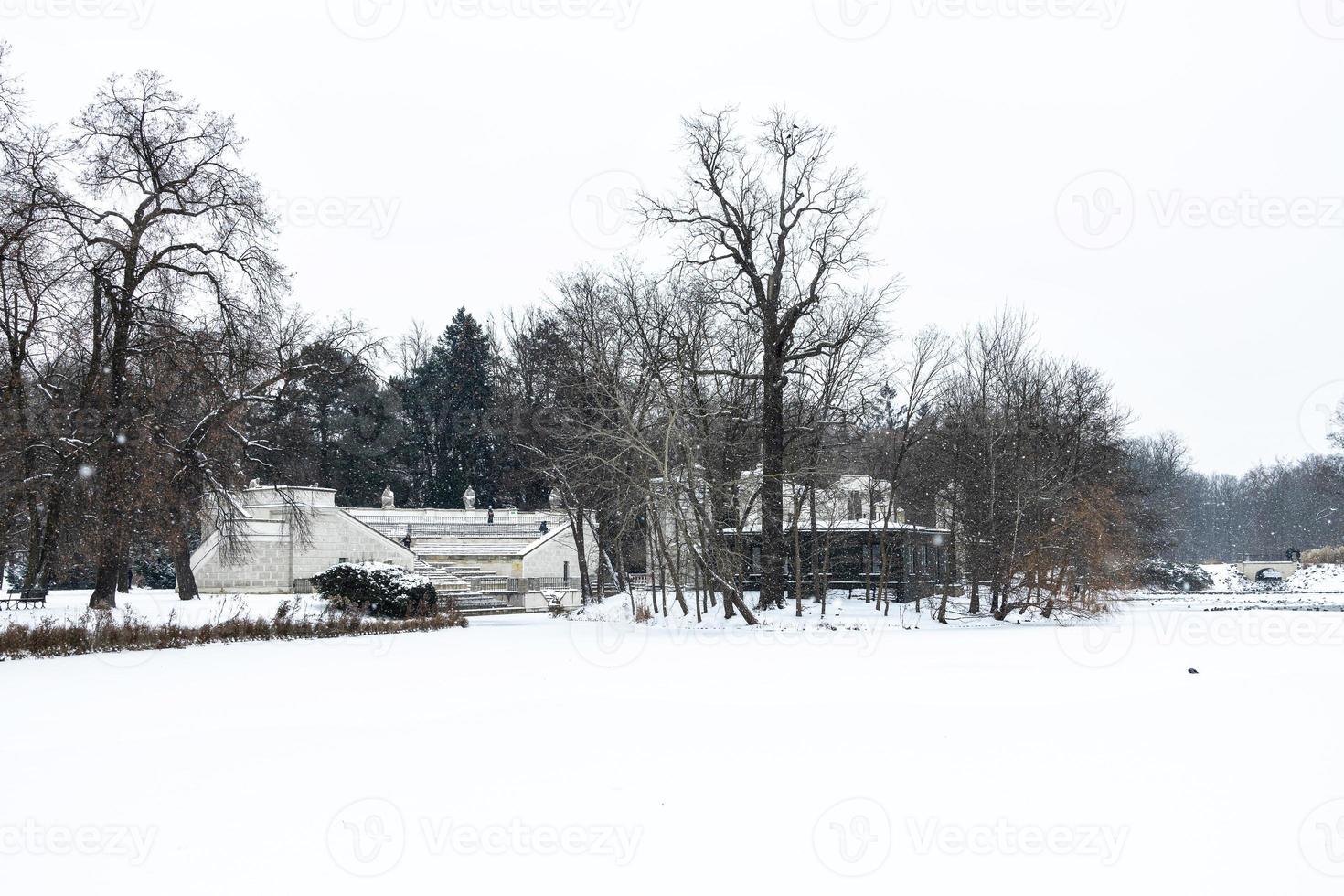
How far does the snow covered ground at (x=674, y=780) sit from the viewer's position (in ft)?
18.9

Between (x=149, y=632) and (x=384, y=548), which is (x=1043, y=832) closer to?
(x=149, y=632)

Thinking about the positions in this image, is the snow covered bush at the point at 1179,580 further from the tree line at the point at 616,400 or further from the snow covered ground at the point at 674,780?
the snow covered ground at the point at 674,780

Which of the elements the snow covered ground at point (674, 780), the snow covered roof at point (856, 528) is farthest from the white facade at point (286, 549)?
the snow covered ground at point (674, 780)

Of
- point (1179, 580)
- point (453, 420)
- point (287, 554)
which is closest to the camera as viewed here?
point (287, 554)

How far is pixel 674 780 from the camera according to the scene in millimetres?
7727

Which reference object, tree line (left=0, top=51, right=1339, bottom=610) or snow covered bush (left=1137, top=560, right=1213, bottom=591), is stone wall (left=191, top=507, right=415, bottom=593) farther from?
snow covered bush (left=1137, top=560, right=1213, bottom=591)

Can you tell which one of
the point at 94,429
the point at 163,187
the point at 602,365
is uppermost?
the point at 163,187

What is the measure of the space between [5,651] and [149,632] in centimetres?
238

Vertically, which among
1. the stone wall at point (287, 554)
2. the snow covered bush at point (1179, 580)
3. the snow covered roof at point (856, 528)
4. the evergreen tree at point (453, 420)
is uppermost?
the evergreen tree at point (453, 420)

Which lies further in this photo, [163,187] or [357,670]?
[163,187]

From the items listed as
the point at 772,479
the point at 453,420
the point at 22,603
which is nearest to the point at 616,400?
the point at 772,479

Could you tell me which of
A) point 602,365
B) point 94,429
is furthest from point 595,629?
point 94,429

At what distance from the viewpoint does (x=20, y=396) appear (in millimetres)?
19344

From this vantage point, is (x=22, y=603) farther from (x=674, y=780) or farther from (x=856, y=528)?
(x=856, y=528)
